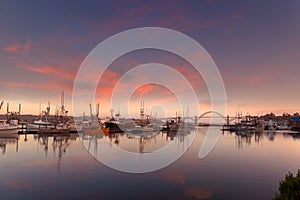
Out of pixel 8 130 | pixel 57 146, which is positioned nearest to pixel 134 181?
pixel 57 146

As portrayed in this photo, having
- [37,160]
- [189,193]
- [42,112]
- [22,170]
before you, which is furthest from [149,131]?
[189,193]

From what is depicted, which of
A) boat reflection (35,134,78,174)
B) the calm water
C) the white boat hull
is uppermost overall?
the white boat hull

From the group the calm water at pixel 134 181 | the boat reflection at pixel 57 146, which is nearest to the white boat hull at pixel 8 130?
the boat reflection at pixel 57 146

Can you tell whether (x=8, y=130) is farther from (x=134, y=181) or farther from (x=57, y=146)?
(x=134, y=181)

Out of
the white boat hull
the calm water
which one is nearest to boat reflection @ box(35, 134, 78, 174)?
the calm water

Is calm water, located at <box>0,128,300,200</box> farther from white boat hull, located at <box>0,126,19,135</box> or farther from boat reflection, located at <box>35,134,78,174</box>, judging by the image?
white boat hull, located at <box>0,126,19,135</box>

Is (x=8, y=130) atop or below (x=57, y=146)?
atop

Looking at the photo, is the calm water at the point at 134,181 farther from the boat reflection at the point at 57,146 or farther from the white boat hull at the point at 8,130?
the white boat hull at the point at 8,130

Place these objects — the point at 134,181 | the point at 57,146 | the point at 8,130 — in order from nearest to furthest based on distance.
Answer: the point at 134,181, the point at 57,146, the point at 8,130

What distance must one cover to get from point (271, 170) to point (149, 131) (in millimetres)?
74818

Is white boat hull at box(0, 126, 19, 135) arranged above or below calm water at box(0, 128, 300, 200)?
above

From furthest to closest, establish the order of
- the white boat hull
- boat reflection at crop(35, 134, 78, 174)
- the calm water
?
the white boat hull < boat reflection at crop(35, 134, 78, 174) < the calm water

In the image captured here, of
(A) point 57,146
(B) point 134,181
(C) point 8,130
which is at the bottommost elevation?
(A) point 57,146

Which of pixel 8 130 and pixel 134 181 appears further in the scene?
pixel 8 130
